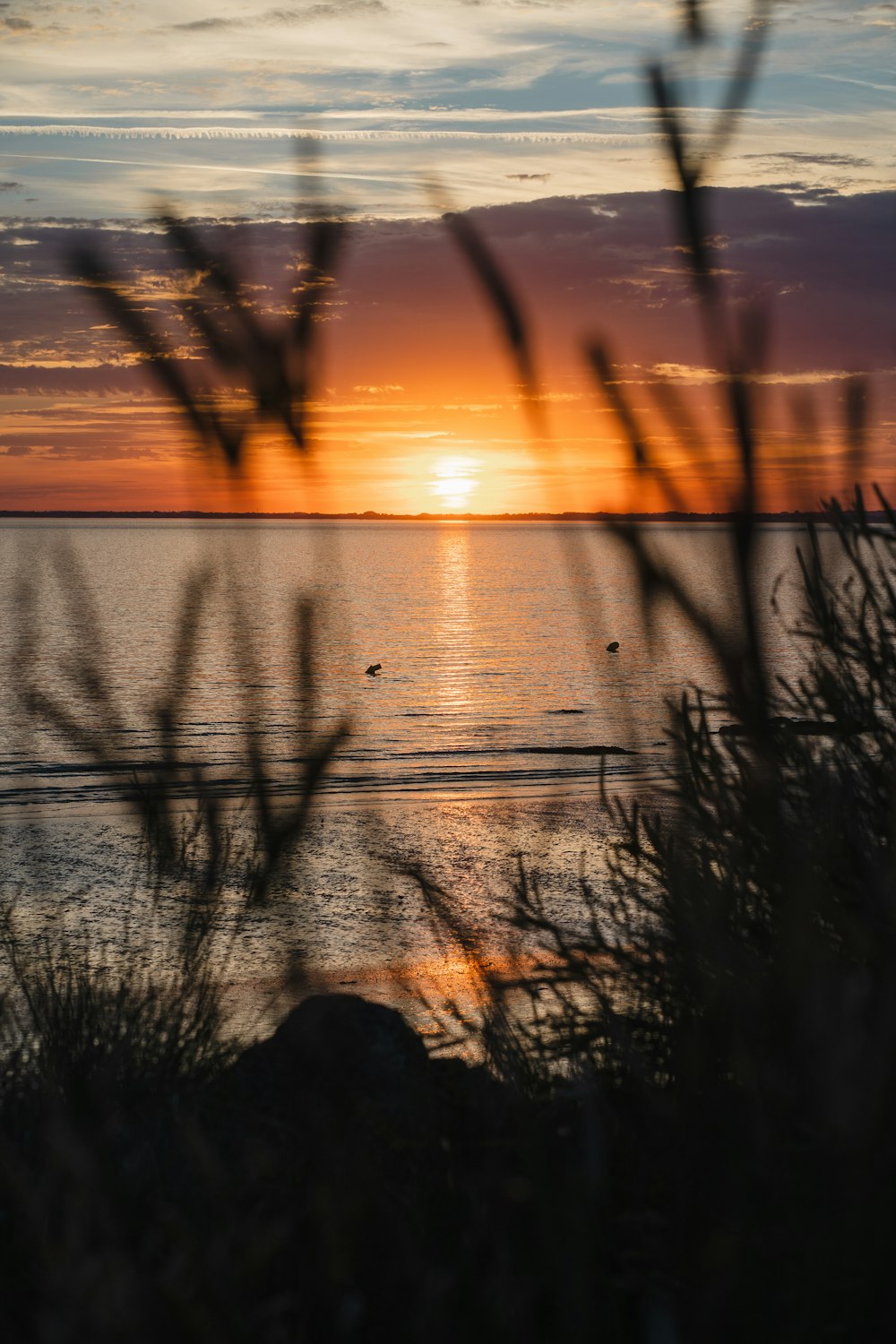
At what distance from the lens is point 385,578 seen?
108125 millimetres

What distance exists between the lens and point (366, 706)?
3331cm

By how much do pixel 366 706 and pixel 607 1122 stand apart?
30476mm

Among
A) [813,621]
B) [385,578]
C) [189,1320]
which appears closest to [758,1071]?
[189,1320]

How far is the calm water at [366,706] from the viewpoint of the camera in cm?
82

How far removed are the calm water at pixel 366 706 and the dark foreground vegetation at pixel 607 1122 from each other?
0.06 metres

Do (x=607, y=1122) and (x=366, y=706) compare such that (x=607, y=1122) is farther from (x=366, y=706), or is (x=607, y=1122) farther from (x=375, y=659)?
(x=375, y=659)

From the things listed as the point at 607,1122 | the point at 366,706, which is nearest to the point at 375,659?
the point at 366,706

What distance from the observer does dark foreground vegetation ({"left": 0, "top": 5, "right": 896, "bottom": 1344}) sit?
797 millimetres

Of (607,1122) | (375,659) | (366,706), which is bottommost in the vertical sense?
(607,1122)

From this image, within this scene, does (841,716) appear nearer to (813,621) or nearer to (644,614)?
(813,621)

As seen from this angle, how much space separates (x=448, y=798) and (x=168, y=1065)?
667 inches

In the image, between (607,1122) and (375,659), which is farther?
(375,659)

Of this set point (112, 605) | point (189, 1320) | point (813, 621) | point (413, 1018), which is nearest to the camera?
point (189, 1320)

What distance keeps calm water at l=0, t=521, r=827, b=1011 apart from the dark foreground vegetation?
0.18 feet
